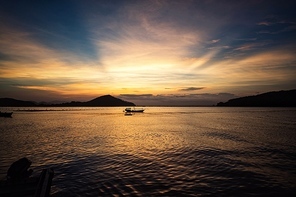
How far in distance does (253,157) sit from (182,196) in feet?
44.3

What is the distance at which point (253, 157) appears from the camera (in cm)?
2081

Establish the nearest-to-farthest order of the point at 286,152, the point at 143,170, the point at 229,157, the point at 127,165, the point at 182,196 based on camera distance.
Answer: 1. the point at 182,196
2. the point at 143,170
3. the point at 127,165
4. the point at 229,157
5. the point at 286,152

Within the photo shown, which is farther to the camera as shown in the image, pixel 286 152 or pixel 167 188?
pixel 286 152

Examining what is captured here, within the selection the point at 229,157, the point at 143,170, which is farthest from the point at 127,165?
the point at 229,157

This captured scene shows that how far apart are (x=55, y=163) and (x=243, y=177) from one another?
54.8 feet

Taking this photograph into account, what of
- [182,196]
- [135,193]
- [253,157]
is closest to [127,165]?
[135,193]

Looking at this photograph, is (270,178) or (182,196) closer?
(182,196)

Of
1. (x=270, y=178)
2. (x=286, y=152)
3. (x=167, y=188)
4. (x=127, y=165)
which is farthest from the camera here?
(x=286, y=152)

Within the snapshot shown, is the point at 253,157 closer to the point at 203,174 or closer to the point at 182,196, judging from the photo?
the point at 203,174

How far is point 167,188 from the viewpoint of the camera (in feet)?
40.5

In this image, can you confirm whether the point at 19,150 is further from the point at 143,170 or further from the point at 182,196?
the point at 182,196

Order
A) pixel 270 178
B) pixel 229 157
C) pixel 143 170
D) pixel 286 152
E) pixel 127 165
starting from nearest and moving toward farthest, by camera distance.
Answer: pixel 270 178
pixel 143 170
pixel 127 165
pixel 229 157
pixel 286 152

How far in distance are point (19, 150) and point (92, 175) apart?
49.2 feet

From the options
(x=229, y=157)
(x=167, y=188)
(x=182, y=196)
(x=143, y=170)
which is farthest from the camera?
(x=229, y=157)
